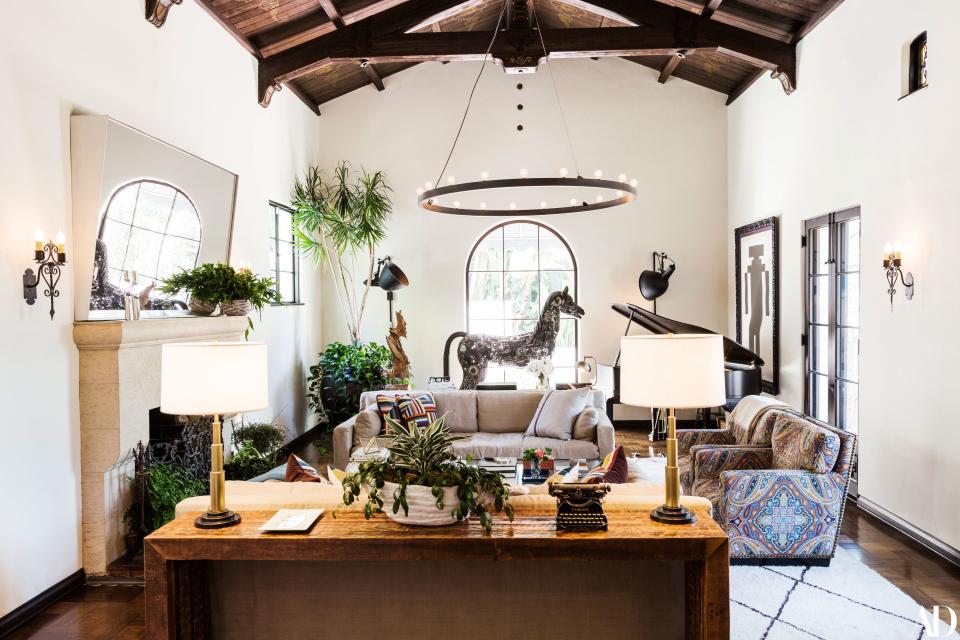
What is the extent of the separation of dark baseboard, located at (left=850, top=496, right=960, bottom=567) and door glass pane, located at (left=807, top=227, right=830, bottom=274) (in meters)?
2.05

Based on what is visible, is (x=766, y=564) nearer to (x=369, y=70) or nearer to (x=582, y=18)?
(x=582, y=18)

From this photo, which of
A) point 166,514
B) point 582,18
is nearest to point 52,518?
point 166,514

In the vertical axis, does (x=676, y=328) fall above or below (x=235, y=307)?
below

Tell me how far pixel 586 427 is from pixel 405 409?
164 cm

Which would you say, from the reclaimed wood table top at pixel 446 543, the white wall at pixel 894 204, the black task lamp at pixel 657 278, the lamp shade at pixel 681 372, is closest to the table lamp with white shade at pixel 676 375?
the lamp shade at pixel 681 372

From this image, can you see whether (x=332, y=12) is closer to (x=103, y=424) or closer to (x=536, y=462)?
(x=103, y=424)

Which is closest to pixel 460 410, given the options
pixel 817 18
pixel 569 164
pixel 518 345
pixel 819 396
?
pixel 518 345

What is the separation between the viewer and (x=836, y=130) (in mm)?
5910

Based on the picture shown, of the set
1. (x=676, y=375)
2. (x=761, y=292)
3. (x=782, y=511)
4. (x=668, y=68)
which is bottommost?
(x=782, y=511)

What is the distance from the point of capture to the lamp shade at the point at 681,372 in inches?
102

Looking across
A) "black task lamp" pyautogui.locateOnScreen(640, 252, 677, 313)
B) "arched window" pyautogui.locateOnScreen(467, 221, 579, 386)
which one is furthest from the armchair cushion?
"arched window" pyautogui.locateOnScreen(467, 221, 579, 386)

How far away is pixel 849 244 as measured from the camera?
19.1ft

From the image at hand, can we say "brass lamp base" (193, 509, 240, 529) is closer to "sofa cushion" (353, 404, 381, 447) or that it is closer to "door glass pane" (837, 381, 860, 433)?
"sofa cushion" (353, 404, 381, 447)

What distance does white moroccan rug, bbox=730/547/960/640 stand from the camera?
11.4ft
